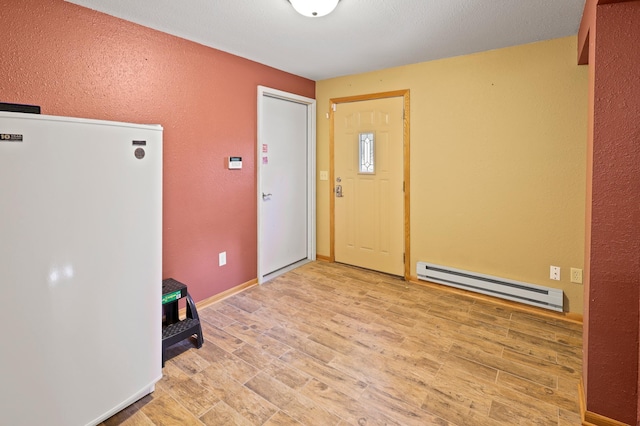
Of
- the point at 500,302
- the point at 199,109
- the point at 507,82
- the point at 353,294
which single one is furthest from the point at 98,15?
the point at 500,302

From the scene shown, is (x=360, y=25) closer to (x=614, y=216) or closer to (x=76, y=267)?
(x=614, y=216)

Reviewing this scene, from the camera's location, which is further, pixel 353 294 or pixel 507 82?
pixel 353 294

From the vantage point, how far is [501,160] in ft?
9.80

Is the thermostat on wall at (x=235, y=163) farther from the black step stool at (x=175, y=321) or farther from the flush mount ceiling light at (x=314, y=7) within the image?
the flush mount ceiling light at (x=314, y=7)

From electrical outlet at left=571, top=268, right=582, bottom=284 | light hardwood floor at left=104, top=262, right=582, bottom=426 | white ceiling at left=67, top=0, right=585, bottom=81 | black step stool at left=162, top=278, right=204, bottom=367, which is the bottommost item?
light hardwood floor at left=104, top=262, right=582, bottom=426

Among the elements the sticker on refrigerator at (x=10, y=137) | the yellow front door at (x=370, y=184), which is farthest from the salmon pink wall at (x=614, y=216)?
the sticker on refrigerator at (x=10, y=137)

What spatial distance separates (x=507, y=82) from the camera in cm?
290

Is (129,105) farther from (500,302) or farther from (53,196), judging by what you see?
(500,302)

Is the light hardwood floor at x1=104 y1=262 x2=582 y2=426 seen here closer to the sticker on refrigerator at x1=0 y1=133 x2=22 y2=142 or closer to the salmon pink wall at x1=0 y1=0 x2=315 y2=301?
the salmon pink wall at x1=0 y1=0 x2=315 y2=301

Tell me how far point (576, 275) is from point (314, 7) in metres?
2.90

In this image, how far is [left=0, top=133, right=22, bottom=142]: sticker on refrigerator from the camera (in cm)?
123

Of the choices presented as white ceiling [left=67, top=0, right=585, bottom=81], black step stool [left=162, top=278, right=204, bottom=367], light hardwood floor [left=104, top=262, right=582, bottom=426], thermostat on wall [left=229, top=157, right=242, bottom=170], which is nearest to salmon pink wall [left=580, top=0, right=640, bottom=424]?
light hardwood floor [left=104, top=262, right=582, bottom=426]

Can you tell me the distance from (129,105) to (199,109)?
1.92 feet

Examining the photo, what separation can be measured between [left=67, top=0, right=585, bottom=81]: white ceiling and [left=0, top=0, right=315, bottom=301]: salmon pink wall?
0.54 ft
